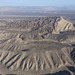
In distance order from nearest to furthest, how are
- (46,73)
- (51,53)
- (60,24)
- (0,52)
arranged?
(46,73)
(51,53)
(0,52)
(60,24)

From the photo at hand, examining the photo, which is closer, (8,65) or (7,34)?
(8,65)

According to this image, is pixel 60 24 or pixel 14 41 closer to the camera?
pixel 14 41

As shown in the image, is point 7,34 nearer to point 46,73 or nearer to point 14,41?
point 14,41

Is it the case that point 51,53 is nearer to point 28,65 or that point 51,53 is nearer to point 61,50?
point 61,50

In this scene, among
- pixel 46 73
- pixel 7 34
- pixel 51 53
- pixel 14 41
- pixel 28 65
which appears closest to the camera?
pixel 46 73

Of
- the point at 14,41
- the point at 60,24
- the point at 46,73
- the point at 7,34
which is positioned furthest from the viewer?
the point at 60,24

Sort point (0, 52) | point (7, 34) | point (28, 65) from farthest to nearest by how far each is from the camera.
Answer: point (7, 34)
point (0, 52)
point (28, 65)

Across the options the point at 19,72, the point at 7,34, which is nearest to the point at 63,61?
the point at 19,72

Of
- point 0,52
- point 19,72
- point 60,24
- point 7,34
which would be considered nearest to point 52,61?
point 19,72

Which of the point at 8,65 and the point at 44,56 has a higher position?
the point at 44,56
